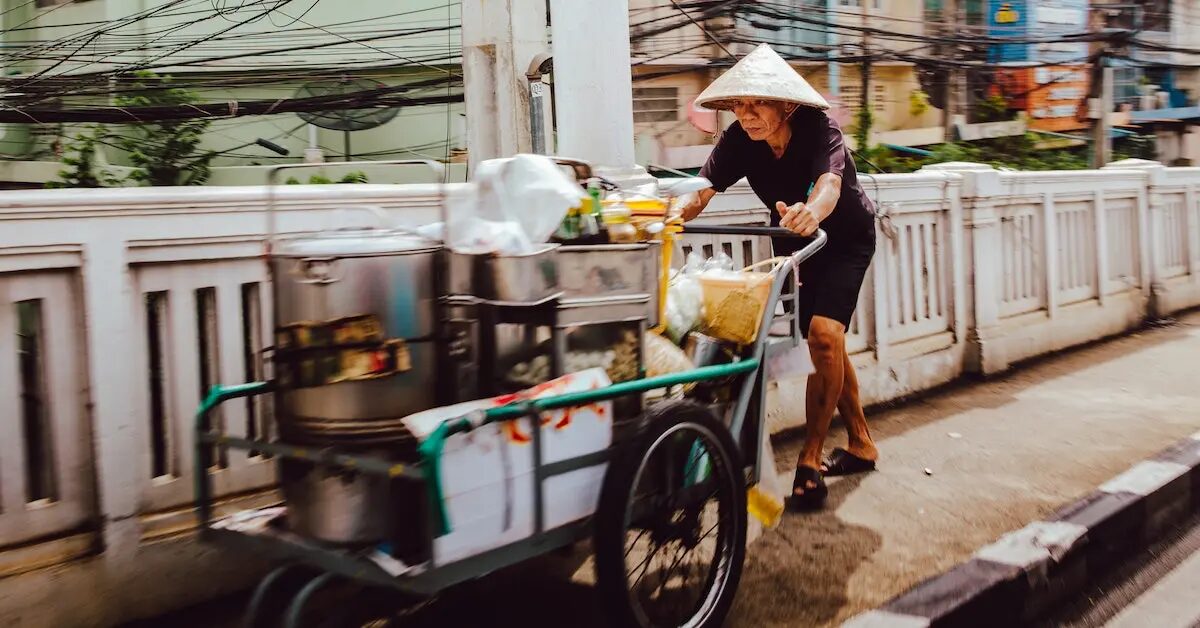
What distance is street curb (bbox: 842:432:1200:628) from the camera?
2.96m

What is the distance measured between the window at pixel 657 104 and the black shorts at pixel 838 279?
12.9m

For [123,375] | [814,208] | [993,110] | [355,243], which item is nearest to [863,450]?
[814,208]

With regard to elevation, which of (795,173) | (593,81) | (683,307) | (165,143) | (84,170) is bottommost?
(683,307)

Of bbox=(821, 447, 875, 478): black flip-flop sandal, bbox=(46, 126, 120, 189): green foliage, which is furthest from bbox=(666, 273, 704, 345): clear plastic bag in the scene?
bbox=(46, 126, 120, 189): green foliage

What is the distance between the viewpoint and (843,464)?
14.4 ft

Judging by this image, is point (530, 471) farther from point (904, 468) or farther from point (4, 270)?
point (904, 468)

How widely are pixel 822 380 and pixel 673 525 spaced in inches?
52.7

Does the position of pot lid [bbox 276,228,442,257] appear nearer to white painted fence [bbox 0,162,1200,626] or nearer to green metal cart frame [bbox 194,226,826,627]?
green metal cart frame [bbox 194,226,826,627]

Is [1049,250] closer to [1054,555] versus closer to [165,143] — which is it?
[1054,555]

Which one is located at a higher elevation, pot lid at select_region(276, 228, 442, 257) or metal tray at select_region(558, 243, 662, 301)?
pot lid at select_region(276, 228, 442, 257)

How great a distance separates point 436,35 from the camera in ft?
50.3

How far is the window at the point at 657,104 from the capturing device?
655 inches

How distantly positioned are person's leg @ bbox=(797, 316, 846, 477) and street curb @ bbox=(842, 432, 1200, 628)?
724 mm

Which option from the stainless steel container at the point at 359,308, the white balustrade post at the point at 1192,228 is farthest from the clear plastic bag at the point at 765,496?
the white balustrade post at the point at 1192,228
